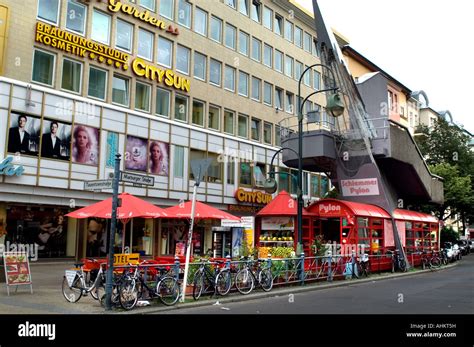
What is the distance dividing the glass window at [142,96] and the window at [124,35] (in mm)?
2204

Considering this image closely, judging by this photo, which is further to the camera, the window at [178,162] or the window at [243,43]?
the window at [243,43]

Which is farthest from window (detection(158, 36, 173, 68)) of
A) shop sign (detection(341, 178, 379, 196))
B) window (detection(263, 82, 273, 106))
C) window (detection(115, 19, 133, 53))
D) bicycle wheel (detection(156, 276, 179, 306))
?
bicycle wheel (detection(156, 276, 179, 306))

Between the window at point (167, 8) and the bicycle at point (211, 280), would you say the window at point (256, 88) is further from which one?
the bicycle at point (211, 280)

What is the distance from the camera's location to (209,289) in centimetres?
1362

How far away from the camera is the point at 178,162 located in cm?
3178

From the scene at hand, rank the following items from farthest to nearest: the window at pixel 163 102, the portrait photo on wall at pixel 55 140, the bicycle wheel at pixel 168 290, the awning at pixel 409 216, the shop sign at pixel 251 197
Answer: the shop sign at pixel 251 197, the window at pixel 163 102, the awning at pixel 409 216, the portrait photo on wall at pixel 55 140, the bicycle wheel at pixel 168 290

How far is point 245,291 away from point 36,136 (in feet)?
48.3

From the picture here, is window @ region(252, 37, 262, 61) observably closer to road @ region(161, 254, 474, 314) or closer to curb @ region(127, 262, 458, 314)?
curb @ region(127, 262, 458, 314)

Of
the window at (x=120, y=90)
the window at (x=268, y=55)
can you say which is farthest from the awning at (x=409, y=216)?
the window at (x=268, y=55)

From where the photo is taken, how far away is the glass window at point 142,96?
2970 cm

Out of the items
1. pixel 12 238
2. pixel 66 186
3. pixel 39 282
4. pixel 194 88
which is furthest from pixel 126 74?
pixel 39 282

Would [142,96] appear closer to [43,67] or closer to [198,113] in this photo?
[198,113]

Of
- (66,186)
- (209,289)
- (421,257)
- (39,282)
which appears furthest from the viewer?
(421,257)
